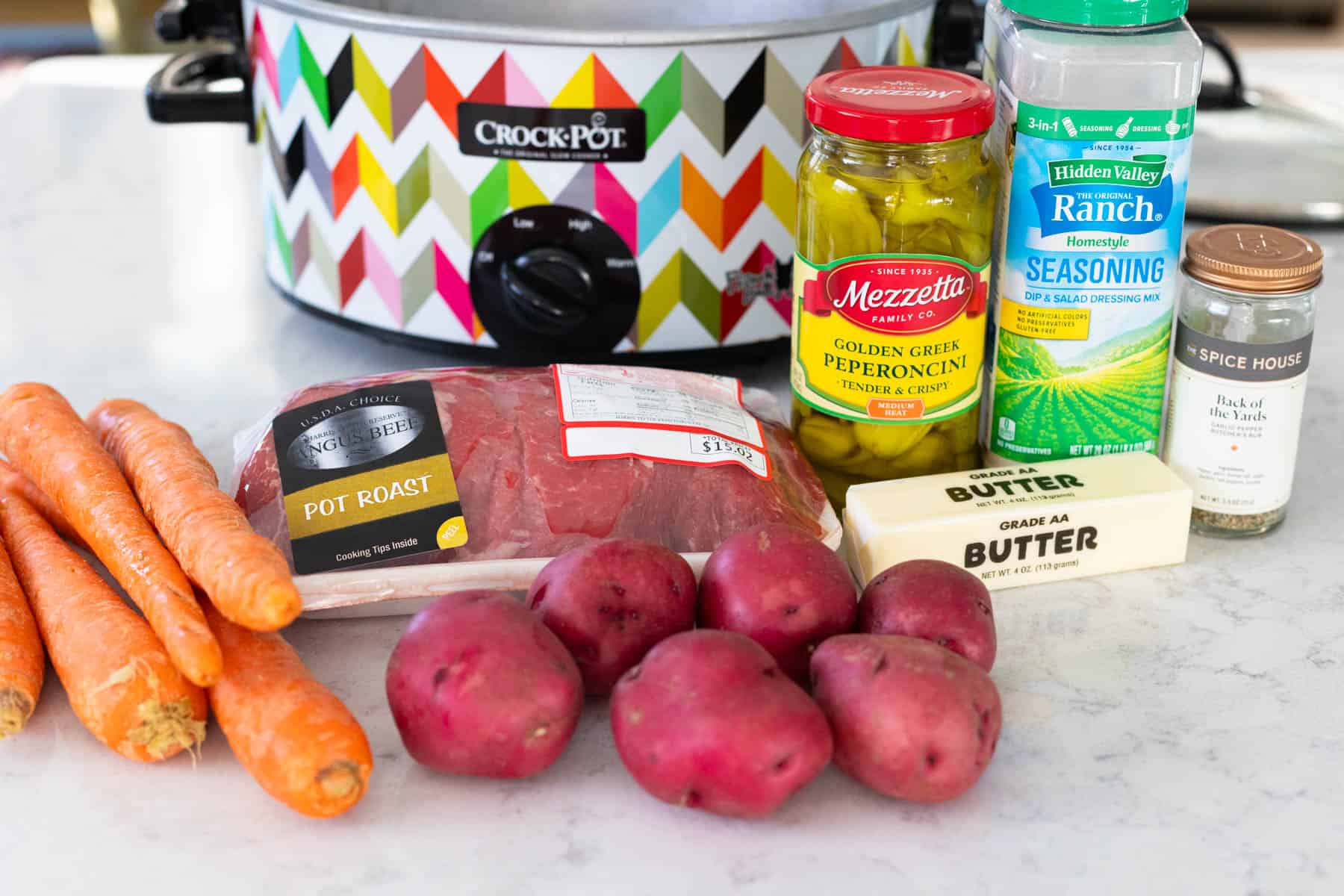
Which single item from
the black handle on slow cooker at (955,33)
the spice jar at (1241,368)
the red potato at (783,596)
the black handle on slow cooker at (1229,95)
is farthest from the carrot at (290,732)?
the black handle on slow cooker at (1229,95)

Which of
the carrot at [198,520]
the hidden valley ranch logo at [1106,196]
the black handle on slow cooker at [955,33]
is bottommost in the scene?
the carrot at [198,520]

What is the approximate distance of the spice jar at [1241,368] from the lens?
0.90m

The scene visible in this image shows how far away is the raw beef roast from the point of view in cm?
90

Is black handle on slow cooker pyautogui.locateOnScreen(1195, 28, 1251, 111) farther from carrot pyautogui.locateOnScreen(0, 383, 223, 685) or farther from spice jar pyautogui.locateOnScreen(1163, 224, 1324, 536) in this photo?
carrot pyautogui.locateOnScreen(0, 383, 223, 685)

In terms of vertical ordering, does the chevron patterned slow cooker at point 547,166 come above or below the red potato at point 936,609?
above

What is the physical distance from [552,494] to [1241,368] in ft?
1.47

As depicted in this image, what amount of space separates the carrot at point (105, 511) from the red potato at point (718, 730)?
0.79 ft

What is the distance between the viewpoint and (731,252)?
109cm

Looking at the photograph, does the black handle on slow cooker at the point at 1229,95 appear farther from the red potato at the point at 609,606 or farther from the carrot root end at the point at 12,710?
the carrot root end at the point at 12,710

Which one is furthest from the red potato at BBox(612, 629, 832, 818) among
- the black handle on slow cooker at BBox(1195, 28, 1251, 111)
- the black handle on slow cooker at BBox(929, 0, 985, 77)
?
the black handle on slow cooker at BBox(1195, 28, 1251, 111)

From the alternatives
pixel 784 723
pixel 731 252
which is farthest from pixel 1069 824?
pixel 731 252

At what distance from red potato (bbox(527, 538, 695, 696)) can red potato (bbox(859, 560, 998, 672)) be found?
110 millimetres

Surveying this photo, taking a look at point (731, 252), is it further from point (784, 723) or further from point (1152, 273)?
point (784, 723)

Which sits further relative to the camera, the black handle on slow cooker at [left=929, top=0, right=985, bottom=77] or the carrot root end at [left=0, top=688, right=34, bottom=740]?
the black handle on slow cooker at [left=929, top=0, right=985, bottom=77]
